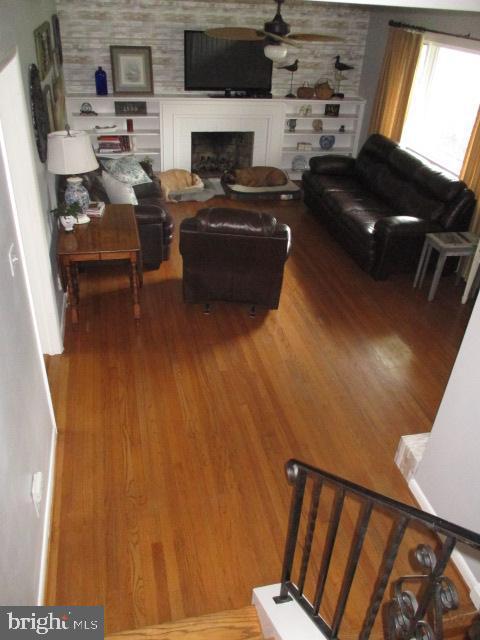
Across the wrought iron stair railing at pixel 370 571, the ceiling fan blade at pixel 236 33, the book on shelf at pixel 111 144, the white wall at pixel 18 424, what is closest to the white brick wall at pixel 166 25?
the book on shelf at pixel 111 144

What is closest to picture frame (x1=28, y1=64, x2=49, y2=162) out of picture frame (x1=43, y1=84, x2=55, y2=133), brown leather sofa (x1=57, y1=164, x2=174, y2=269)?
picture frame (x1=43, y1=84, x2=55, y2=133)

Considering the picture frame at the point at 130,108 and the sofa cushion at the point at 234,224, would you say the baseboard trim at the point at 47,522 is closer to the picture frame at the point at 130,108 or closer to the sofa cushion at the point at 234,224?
the sofa cushion at the point at 234,224

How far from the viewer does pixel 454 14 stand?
5.34 metres

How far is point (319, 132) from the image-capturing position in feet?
25.1

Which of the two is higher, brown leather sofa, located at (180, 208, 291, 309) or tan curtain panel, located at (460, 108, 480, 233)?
tan curtain panel, located at (460, 108, 480, 233)

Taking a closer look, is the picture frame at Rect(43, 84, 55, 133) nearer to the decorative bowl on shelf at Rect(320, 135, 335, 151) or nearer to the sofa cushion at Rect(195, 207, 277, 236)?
the sofa cushion at Rect(195, 207, 277, 236)

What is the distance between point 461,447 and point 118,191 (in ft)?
12.3

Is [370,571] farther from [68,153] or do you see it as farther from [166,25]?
[166,25]

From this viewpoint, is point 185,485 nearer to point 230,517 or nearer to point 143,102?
point 230,517

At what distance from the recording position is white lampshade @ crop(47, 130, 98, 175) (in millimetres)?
3746

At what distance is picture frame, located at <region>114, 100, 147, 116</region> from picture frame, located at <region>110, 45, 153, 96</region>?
129 millimetres

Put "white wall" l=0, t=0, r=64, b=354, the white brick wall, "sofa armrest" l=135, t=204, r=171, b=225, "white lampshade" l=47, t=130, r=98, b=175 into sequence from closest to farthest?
"white wall" l=0, t=0, r=64, b=354
"white lampshade" l=47, t=130, r=98, b=175
"sofa armrest" l=135, t=204, r=171, b=225
the white brick wall

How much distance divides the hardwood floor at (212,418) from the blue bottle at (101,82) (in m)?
3.04

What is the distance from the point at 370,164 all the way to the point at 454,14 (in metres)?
1.76
